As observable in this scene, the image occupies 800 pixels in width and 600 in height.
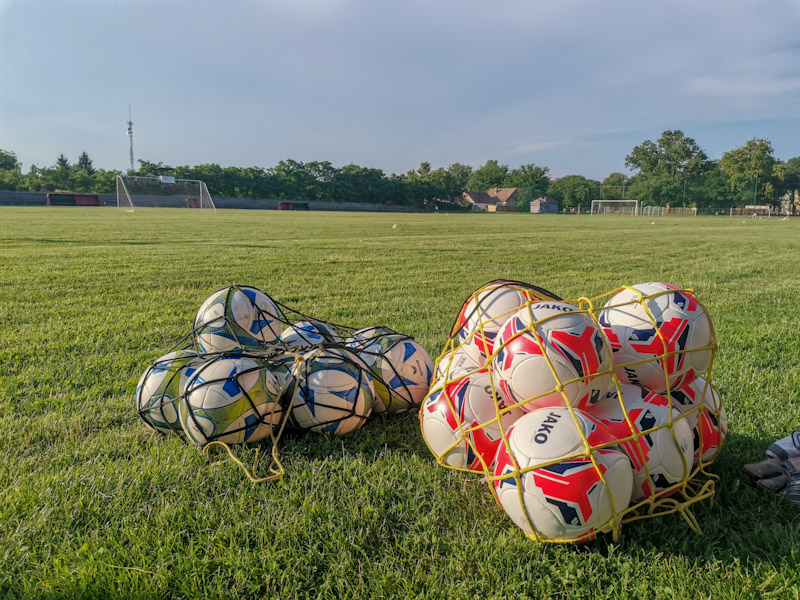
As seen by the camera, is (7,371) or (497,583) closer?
(497,583)

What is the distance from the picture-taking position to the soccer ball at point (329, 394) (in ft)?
8.85

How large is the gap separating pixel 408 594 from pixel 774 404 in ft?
8.89

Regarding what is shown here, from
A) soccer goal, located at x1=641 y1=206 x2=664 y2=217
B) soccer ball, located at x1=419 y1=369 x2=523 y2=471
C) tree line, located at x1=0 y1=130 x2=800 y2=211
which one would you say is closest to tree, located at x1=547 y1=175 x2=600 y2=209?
tree line, located at x1=0 y1=130 x2=800 y2=211

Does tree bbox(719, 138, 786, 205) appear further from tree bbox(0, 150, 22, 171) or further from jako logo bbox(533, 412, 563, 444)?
tree bbox(0, 150, 22, 171)

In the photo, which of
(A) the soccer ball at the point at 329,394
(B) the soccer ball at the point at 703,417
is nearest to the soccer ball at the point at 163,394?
(A) the soccer ball at the point at 329,394

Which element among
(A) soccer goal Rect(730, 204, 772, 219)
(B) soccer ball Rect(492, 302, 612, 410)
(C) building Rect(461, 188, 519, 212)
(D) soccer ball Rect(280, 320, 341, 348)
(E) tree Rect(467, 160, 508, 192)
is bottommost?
(D) soccer ball Rect(280, 320, 341, 348)

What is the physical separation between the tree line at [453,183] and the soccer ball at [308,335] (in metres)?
75.0

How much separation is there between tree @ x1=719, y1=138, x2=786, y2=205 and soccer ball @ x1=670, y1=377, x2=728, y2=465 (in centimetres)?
8996

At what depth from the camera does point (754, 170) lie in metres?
80.7

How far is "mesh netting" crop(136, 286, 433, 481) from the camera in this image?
256 cm

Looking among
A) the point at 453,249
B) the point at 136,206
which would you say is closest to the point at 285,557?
the point at 453,249

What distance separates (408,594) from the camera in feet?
5.58

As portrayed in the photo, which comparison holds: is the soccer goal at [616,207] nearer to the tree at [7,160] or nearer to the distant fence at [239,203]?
the distant fence at [239,203]

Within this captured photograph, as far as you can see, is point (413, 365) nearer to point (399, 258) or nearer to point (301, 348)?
point (301, 348)
